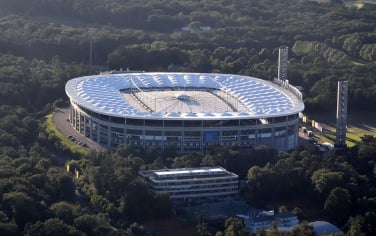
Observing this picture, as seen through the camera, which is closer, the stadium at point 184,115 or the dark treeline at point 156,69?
the dark treeline at point 156,69

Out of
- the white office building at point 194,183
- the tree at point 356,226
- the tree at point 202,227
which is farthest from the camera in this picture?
the white office building at point 194,183

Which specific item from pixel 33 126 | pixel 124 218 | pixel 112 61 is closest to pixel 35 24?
pixel 112 61

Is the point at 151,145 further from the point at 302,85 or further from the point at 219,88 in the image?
the point at 302,85

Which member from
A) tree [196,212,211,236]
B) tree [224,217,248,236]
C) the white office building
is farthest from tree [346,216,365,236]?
the white office building

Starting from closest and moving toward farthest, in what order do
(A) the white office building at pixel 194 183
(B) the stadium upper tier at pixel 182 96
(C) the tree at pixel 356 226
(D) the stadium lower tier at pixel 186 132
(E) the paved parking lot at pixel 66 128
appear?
1. (C) the tree at pixel 356 226
2. (A) the white office building at pixel 194 183
3. (D) the stadium lower tier at pixel 186 132
4. (B) the stadium upper tier at pixel 182 96
5. (E) the paved parking lot at pixel 66 128

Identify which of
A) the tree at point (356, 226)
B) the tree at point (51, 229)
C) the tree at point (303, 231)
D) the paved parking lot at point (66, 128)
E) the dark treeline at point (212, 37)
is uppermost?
the tree at point (51, 229)

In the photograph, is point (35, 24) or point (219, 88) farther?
point (35, 24)

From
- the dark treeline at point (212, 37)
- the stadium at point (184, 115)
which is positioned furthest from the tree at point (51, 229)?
the dark treeline at point (212, 37)

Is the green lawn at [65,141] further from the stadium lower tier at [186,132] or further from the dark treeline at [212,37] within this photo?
the dark treeline at [212,37]
